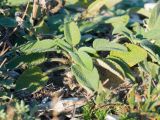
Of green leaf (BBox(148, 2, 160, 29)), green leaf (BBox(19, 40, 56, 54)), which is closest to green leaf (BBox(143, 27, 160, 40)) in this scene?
green leaf (BBox(148, 2, 160, 29))

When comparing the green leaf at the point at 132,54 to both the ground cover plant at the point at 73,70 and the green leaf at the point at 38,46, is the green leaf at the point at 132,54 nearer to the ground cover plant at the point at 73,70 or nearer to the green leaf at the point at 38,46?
the ground cover plant at the point at 73,70

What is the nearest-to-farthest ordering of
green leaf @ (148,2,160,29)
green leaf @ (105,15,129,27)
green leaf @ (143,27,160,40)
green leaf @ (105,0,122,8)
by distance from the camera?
green leaf @ (143,27,160,40) → green leaf @ (148,2,160,29) → green leaf @ (105,15,129,27) → green leaf @ (105,0,122,8)

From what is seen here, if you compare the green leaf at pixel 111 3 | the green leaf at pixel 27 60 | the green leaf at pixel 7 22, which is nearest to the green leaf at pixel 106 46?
the green leaf at pixel 27 60

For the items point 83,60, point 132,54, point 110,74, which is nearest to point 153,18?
point 132,54

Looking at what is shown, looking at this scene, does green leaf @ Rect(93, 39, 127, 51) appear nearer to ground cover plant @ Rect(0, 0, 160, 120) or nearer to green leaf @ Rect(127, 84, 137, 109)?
ground cover plant @ Rect(0, 0, 160, 120)

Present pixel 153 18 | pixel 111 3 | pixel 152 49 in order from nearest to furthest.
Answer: pixel 152 49, pixel 153 18, pixel 111 3

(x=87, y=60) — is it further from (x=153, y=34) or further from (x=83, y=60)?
(x=153, y=34)
